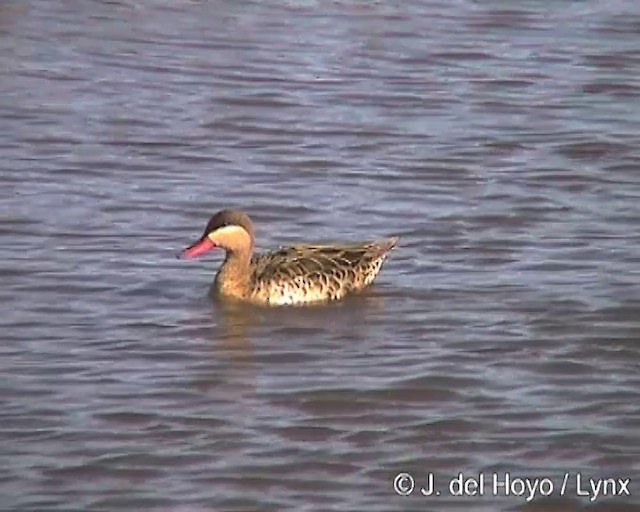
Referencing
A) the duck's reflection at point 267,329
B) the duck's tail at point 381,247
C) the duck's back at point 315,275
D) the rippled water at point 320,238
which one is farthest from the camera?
the duck's tail at point 381,247

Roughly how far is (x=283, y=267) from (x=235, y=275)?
10.1 inches

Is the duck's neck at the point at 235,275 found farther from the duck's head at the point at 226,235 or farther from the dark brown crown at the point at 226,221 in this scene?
the dark brown crown at the point at 226,221

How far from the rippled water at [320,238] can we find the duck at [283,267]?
0.14m

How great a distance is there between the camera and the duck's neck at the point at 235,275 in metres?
11.7

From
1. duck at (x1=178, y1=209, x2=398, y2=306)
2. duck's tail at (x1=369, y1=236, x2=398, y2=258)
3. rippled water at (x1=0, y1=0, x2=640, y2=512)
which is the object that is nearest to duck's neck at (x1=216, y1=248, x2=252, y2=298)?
duck at (x1=178, y1=209, x2=398, y2=306)

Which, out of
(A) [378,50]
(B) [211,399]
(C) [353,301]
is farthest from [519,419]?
(A) [378,50]

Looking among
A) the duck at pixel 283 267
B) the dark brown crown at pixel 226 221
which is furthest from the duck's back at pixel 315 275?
the dark brown crown at pixel 226 221

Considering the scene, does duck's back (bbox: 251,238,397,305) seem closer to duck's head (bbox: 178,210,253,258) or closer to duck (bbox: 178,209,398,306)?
duck (bbox: 178,209,398,306)

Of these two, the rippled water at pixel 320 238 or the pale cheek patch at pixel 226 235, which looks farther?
the pale cheek patch at pixel 226 235

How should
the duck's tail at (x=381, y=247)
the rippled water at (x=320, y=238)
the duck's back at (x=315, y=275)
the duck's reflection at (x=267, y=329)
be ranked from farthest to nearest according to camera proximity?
1. the duck's tail at (x=381, y=247)
2. the duck's back at (x=315, y=275)
3. the duck's reflection at (x=267, y=329)
4. the rippled water at (x=320, y=238)

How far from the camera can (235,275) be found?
11.7 metres

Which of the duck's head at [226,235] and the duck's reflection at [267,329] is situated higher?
the duck's head at [226,235]

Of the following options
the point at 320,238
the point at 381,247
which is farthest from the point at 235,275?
the point at 320,238

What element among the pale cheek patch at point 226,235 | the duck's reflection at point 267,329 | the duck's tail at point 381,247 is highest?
the pale cheek patch at point 226,235
